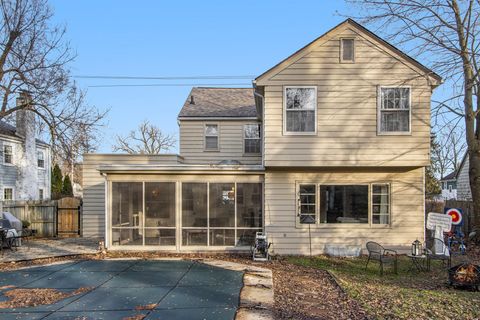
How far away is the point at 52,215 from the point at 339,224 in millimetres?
12152

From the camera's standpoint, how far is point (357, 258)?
1284cm

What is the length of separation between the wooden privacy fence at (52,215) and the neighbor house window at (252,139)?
7.90 m

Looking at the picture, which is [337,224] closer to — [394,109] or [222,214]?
[222,214]

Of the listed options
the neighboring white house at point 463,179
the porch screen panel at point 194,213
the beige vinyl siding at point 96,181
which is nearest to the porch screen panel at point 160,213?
the porch screen panel at point 194,213

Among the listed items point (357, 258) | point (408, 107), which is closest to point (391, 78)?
point (408, 107)

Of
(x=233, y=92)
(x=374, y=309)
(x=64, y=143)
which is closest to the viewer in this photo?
(x=374, y=309)

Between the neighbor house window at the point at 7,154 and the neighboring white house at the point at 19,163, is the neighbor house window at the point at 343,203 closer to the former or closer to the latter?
the neighboring white house at the point at 19,163

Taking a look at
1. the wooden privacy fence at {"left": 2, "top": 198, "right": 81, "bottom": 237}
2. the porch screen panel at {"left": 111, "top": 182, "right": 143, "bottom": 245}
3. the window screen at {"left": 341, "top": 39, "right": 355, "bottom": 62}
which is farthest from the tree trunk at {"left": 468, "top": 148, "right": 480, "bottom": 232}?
A: the wooden privacy fence at {"left": 2, "top": 198, "right": 81, "bottom": 237}

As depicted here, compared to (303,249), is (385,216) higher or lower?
higher

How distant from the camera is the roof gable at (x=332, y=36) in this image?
41.2ft

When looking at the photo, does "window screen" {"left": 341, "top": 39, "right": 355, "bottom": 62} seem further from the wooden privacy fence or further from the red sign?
the wooden privacy fence

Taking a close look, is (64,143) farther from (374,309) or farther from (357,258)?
(374,309)

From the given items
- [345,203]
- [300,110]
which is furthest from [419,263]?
[300,110]

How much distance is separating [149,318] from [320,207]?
772cm
